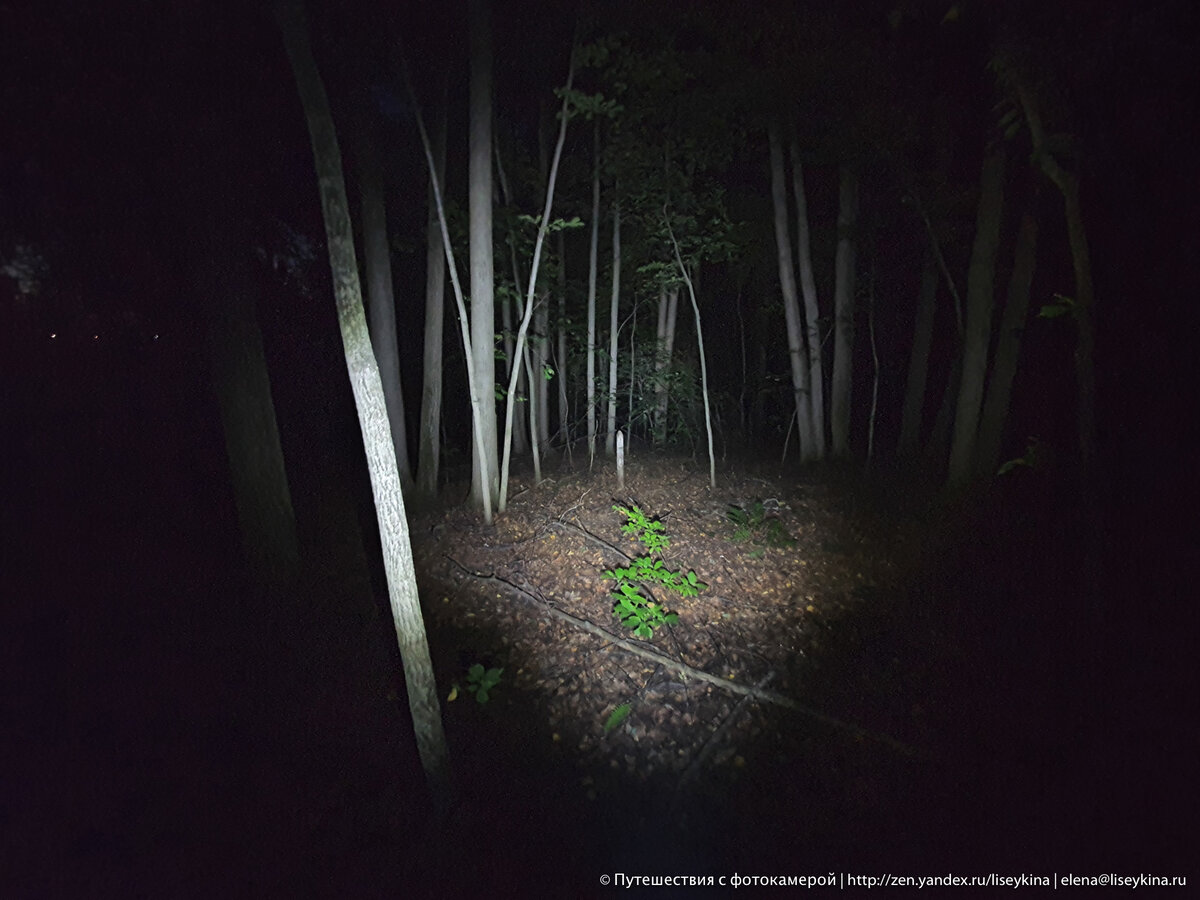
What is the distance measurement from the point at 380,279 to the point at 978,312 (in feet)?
30.7

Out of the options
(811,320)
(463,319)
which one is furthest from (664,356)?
(463,319)

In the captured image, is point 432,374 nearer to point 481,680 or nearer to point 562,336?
point 562,336

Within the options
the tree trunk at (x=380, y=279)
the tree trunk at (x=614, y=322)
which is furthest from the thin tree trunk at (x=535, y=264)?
the tree trunk at (x=614, y=322)

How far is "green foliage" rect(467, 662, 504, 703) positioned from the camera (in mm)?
4422

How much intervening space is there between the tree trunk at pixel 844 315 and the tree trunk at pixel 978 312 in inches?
106

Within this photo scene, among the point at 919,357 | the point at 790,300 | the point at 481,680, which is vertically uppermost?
the point at 790,300

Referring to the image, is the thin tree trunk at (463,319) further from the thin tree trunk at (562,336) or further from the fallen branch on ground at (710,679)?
the thin tree trunk at (562,336)

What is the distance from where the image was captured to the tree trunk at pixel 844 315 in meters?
9.80

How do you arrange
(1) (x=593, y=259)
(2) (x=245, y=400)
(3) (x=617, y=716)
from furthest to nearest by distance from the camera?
(1) (x=593, y=259) < (2) (x=245, y=400) < (3) (x=617, y=716)

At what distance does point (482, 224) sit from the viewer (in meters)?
6.75

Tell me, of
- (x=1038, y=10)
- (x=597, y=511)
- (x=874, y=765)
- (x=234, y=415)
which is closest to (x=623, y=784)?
(x=874, y=765)

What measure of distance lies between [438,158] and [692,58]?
13.7 ft

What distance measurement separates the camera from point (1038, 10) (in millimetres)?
3812

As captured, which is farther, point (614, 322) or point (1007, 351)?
point (614, 322)
